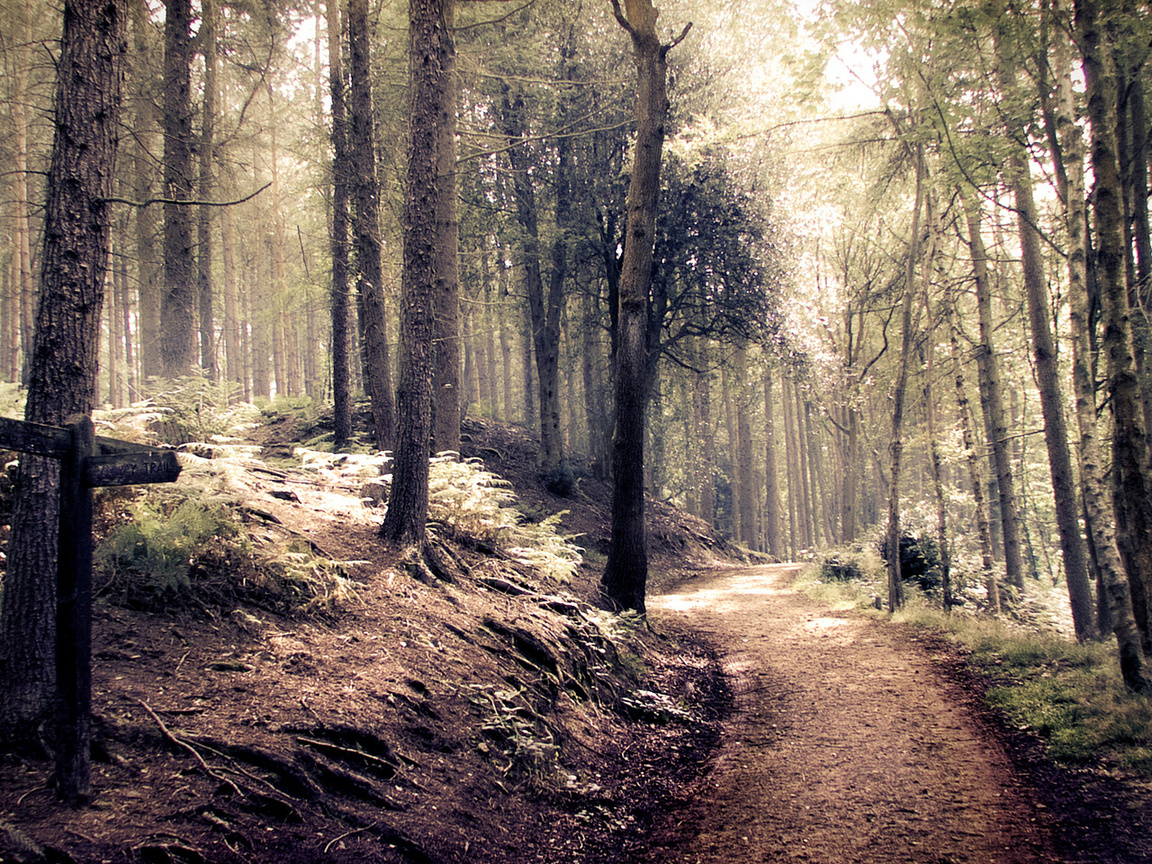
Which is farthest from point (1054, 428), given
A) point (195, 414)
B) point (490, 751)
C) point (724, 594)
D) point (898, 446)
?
point (195, 414)

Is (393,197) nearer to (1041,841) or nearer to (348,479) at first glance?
(348,479)

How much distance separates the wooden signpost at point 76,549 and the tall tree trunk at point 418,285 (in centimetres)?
358

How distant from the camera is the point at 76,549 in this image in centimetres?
291

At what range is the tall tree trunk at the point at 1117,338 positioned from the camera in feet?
18.8

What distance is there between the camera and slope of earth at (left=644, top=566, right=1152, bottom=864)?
3.81 meters

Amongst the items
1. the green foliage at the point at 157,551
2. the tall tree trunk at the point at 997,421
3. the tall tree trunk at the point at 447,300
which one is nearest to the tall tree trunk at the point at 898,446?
the tall tree trunk at the point at 997,421

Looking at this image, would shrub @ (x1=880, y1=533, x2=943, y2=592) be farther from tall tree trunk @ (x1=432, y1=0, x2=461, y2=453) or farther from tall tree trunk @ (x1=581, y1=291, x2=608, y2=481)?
tall tree trunk @ (x1=432, y1=0, x2=461, y2=453)

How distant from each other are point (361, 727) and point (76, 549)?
1.92 meters

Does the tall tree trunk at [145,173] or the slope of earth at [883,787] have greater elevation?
the tall tree trunk at [145,173]

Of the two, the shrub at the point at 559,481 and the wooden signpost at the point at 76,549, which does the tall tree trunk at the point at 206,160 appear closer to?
the shrub at the point at 559,481

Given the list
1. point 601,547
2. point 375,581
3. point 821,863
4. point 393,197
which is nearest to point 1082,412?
point 821,863

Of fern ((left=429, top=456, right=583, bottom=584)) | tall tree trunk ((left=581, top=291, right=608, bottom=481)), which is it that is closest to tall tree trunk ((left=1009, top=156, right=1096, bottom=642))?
fern ((left=429, top=456, right=583, bottom=584))

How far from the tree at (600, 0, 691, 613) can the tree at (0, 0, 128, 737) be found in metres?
6.00

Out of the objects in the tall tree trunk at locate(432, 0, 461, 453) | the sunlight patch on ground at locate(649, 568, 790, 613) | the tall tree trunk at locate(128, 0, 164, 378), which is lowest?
the sunlight patch on ground at locate(649, 568, 790, 613)
